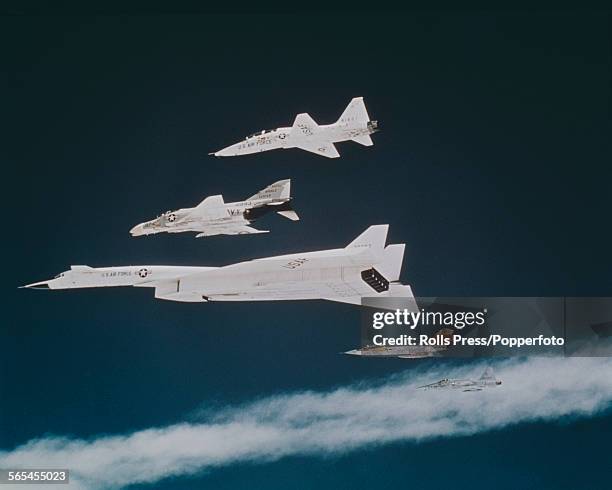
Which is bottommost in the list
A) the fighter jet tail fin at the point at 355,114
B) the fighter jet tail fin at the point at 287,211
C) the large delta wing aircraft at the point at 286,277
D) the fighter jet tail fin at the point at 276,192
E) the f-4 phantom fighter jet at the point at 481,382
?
the f-4 phantom fighter jet at the point at 481,382

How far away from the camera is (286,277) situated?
3.83 m

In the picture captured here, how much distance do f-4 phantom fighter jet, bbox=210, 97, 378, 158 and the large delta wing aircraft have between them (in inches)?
18.4

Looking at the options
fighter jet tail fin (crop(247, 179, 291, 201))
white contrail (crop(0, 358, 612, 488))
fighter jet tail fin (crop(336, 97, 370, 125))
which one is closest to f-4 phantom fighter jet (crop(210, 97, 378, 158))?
fighter jet tail fin (crop(336, 97, 370, 125))

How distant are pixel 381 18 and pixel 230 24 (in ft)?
2.47

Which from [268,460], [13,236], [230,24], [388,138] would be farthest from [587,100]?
[13,236]

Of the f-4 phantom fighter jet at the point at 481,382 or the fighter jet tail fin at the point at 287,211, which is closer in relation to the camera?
the f-4 phantom fighter jet at the point at 481,382

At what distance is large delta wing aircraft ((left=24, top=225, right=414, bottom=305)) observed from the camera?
3803 millimetres

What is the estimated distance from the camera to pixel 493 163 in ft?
12.6

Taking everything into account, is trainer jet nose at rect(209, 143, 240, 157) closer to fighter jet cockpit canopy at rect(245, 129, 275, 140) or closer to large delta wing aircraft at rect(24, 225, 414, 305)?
fighter jet cockpit canopy at rect(245, 129, 275, 140)

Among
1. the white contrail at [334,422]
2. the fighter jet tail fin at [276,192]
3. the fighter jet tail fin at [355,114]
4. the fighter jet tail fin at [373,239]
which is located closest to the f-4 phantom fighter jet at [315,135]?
the fighter jet tail fin at [355,114]

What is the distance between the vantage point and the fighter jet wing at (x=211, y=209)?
3.88 m

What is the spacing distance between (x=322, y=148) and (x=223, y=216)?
60cm

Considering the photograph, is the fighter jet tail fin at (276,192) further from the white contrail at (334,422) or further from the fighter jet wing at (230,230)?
the white contrail at (334,422)

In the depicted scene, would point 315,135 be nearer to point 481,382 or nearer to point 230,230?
point 230,230
